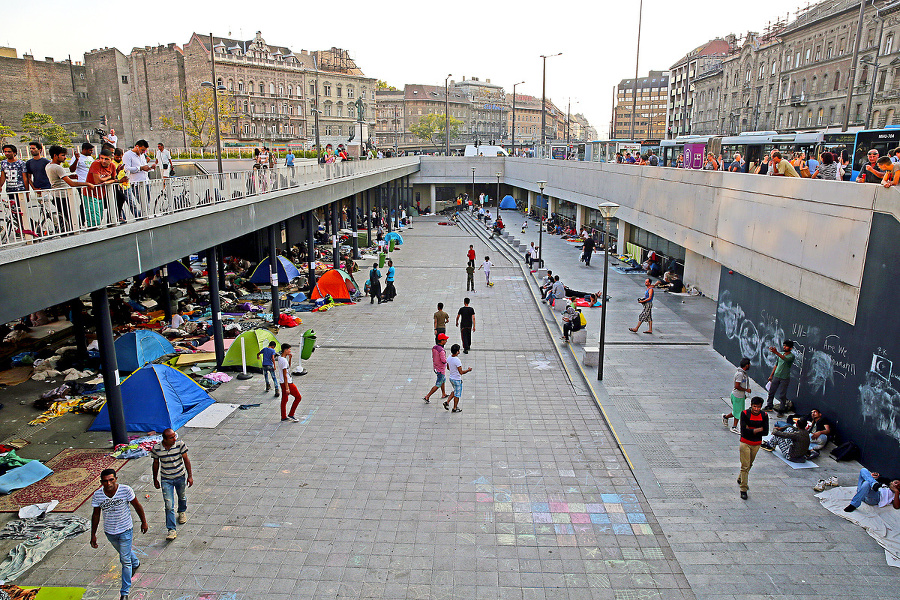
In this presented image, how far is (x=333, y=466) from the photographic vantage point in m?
9.72

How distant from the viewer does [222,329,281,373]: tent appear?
14.2m

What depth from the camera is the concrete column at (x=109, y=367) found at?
9.85 m

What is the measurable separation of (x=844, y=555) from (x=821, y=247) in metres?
6.00

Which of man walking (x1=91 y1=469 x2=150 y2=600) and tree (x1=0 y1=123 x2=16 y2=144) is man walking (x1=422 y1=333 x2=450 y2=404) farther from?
tree (x1=0 y1=123 x2=16 y2=144)

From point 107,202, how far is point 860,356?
13.2 metres

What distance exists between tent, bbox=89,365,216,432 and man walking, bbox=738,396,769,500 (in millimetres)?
10345

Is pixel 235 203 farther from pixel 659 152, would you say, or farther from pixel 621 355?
pixel 659 152

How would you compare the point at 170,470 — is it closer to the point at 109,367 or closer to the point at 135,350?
the point at 109,367

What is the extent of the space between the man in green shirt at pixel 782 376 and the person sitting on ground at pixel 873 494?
3304 mm

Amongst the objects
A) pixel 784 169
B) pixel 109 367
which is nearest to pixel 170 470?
pixel 109 367

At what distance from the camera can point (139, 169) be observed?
10641mm

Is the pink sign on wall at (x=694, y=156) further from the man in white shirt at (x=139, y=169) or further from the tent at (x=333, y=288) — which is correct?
the man in white shirt at (x=139, y=169)

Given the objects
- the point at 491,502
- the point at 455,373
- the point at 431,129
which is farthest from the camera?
the point at 431,129

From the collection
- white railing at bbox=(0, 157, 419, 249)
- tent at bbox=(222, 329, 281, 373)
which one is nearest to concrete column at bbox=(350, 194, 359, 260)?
white railing at bbox=(0, 157, 419, 249)
